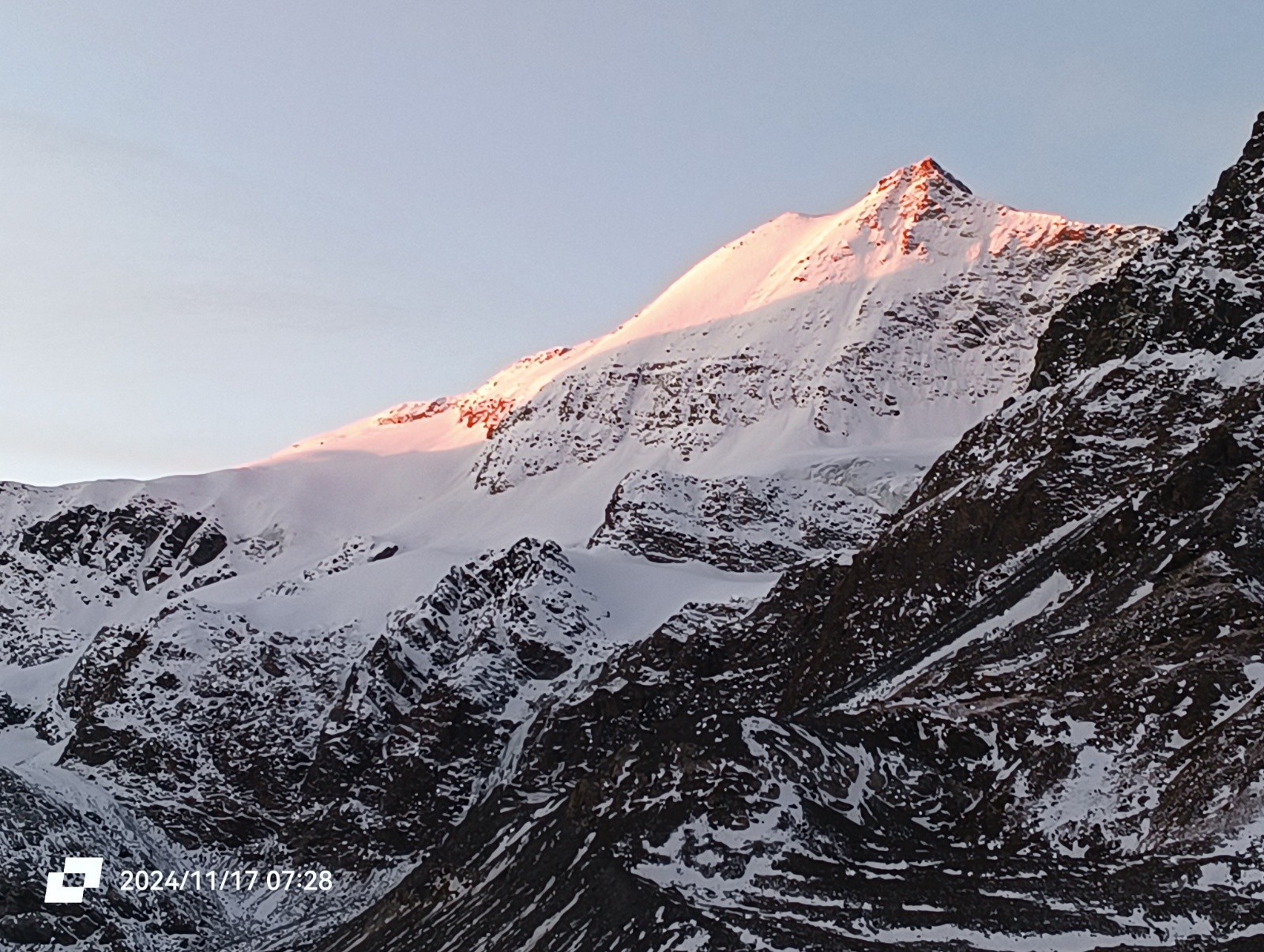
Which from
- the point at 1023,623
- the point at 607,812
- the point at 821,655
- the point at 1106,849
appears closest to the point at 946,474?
the point at 821,655

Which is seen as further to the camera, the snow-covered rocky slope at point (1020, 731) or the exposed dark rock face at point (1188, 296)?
the exposed dark rock face at point (1188, 296)

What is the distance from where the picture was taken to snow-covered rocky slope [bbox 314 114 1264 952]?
10712 cm

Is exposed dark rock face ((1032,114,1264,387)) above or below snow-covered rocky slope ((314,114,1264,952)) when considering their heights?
above

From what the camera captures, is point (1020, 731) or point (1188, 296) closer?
point (1020, 731)

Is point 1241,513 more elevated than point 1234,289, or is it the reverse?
point 1234,289

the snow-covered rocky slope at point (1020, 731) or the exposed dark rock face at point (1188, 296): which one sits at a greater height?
the exposed dark rock face at point (1188, 296)

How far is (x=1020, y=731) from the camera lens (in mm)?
119562

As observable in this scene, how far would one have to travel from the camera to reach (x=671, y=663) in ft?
619

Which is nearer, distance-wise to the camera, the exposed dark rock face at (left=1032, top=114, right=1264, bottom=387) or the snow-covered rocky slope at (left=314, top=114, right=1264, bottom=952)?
the snow-covered rocky slope at (left=314, top=114, right=1264, bottom=952)

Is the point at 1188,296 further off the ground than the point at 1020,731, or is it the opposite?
the point at 1188,296

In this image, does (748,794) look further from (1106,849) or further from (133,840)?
(133,840)

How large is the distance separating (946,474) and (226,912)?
267ft

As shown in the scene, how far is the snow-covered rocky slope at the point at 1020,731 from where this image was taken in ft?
351

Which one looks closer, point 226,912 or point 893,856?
point 893,856
